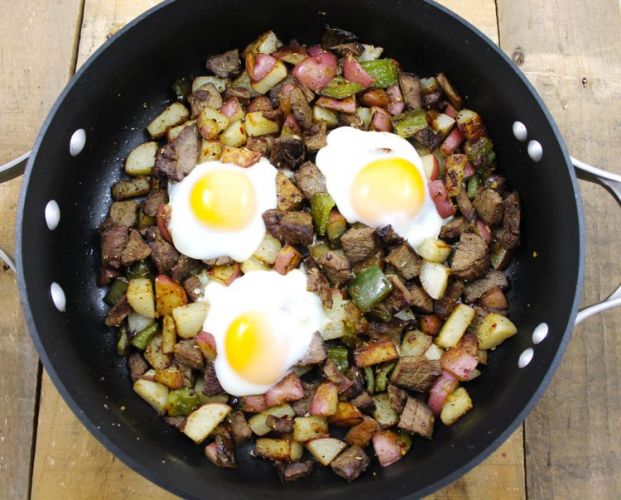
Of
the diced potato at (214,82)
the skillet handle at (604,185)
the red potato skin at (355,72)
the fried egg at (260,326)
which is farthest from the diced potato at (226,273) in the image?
the skillet handle at (604,185)

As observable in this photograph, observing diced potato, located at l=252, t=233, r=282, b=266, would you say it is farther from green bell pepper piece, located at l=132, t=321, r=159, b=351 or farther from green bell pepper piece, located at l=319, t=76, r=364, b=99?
green bell pepper piece, located at l=319, t=76, r=364, b=99

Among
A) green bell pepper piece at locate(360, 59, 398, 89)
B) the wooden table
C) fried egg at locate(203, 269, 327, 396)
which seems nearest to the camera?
fried egg at locate(203, 269, 327, 396)

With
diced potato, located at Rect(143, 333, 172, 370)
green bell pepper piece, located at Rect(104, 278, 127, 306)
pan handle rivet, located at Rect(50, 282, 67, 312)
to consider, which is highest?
pan handle rivet, located at Rect(50, 282, 67, 312)

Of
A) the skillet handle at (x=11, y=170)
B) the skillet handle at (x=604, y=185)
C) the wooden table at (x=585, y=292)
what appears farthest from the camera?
the wooden table at (x=585, y=292)

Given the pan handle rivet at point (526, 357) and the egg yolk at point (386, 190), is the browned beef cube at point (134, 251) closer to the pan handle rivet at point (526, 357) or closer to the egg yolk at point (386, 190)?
the egg yolk at point (386, 190)

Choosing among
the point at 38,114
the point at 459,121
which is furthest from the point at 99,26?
the point at 459,121

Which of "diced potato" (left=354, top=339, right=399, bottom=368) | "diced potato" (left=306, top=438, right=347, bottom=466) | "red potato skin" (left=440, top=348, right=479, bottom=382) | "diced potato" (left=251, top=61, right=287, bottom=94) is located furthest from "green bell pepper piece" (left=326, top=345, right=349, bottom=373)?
"diced potato" (left=251, top=61, right=287, bottom=94)

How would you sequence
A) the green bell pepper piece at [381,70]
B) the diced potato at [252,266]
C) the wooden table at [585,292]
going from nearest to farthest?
the diced potato at [252,266]
the wooden table at [585,292]
the green bell pepper piece at [381,70]
